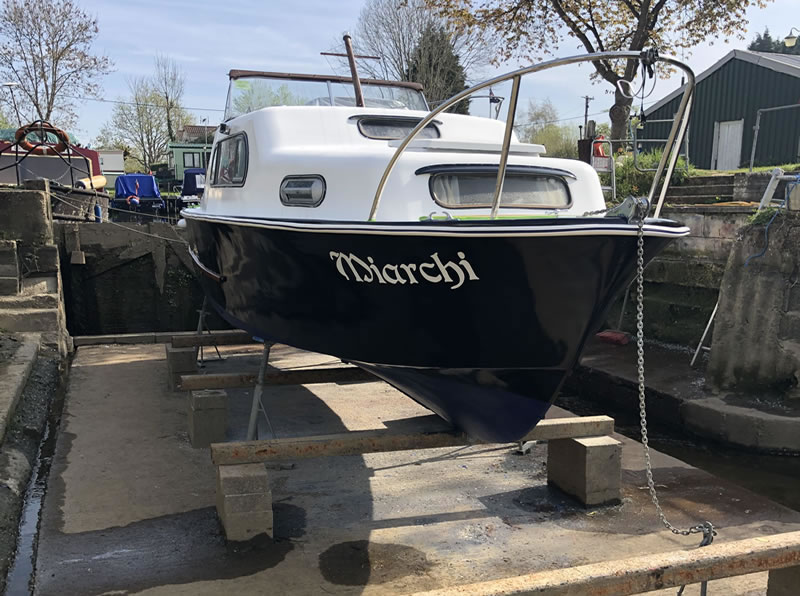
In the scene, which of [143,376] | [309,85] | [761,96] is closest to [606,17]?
[761,96]

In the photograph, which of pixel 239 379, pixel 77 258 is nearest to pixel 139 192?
pixel 77 258

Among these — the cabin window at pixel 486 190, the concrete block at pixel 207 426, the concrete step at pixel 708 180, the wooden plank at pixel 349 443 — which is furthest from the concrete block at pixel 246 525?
the concrete step at pixel 708 180

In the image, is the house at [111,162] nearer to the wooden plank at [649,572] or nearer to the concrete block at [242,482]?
the concrete block at [242,482]

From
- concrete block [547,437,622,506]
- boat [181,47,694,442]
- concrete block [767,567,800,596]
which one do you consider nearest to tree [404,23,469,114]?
boat [181,47,694,442]

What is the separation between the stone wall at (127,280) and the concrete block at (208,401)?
21.9 feet

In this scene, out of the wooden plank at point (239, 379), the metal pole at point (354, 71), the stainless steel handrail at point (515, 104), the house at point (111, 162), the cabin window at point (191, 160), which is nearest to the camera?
the stainless steel handrail at point (515, 104)

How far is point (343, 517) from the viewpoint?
14.2ft

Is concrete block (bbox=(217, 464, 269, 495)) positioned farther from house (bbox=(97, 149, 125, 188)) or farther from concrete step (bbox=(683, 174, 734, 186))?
house (bbox=(97, 149, 125, 188))

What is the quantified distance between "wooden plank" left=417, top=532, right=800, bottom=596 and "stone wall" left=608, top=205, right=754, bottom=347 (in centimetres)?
738

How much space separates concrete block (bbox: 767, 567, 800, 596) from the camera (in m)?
3.00

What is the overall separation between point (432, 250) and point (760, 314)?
203 inches

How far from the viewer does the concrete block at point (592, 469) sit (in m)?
4.47

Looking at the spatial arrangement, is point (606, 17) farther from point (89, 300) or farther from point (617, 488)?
point (617, 488)

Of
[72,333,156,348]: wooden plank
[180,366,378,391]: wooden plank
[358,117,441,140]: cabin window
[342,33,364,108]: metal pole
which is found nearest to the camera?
[180,366,378,391]: wooden plank
